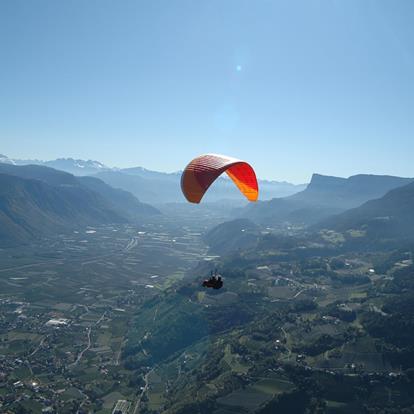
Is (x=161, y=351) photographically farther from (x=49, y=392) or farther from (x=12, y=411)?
(x=12, y=411)

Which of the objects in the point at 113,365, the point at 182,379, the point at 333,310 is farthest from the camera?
the point at 333,310

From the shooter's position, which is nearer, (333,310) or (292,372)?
(292,372)

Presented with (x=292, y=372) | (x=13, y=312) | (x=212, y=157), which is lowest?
(x=13, y=312)

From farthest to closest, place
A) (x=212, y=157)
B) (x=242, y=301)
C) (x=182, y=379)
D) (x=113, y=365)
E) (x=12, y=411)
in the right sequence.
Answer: (x=242, y=301)
(x=113, y=365)
(x=182, y=379)
(x=12, y=411)
(x=212, y=157)

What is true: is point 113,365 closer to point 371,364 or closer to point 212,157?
point 371,364

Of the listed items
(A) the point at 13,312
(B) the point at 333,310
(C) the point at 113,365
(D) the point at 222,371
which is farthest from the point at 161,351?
(A) the point at 13,312

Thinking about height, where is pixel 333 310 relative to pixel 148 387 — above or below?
above
